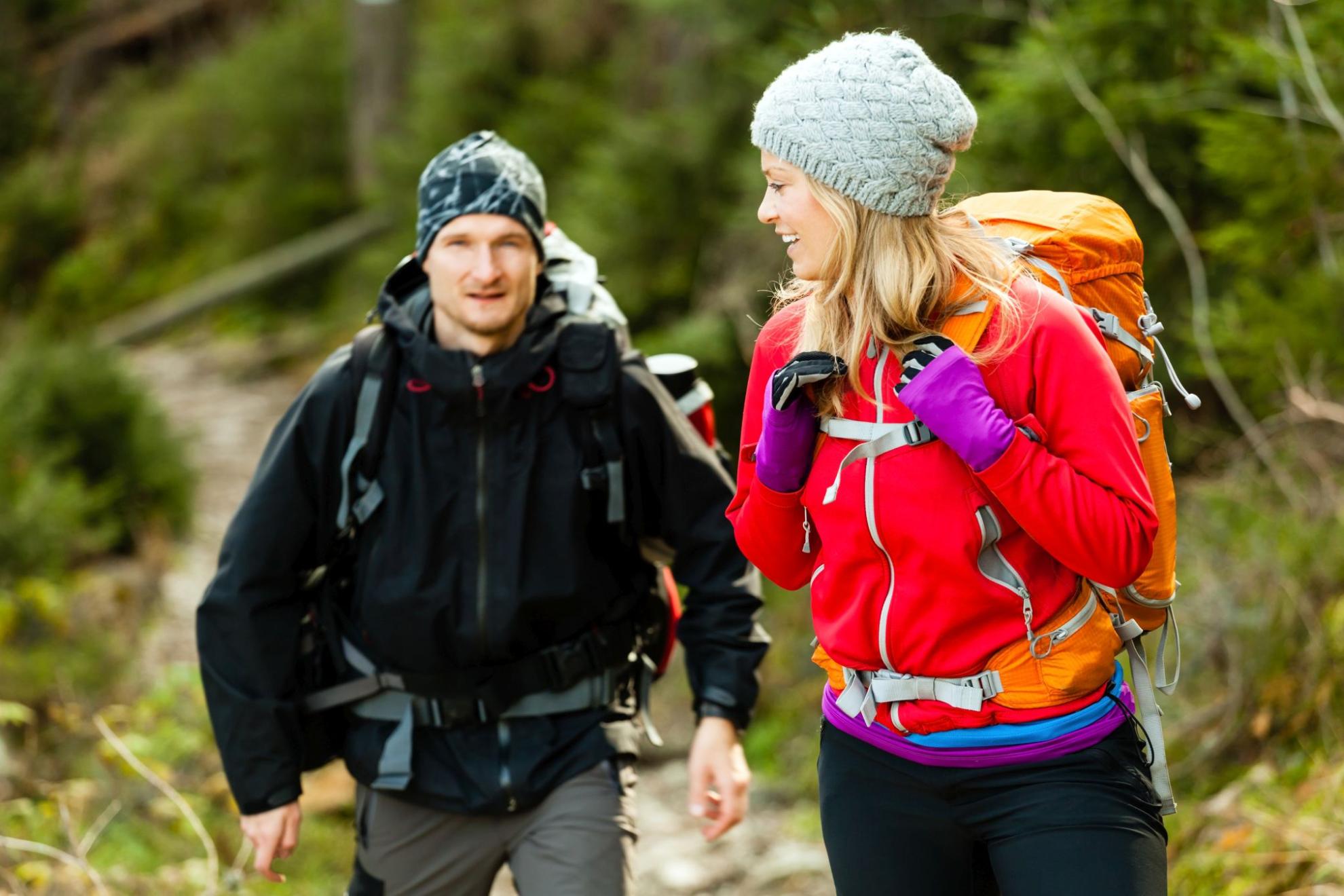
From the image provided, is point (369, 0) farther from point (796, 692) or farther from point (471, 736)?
point (471, 736)

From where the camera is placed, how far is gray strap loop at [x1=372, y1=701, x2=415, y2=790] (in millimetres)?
3139

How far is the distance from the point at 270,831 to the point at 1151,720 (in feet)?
6.54

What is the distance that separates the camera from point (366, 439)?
3.15m

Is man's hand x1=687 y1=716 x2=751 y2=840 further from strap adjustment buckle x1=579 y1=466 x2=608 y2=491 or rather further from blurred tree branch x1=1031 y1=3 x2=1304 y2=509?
blurred tree branch x1=1031 y1=3 x2=1304 y2=509

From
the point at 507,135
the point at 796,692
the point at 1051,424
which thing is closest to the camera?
the point at 1051,424

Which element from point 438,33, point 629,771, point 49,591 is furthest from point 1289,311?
point 438,33

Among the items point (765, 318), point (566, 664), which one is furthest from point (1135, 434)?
point (765, 318)

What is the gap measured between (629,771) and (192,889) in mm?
2473

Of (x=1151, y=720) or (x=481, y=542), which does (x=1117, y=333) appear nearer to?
(x=1151, y=720)

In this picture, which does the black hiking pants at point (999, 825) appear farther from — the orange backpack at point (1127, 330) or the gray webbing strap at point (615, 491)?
the gray webbing strap at point (615, 491)

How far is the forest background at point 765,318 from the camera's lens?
15.4 ft

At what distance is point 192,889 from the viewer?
4945mm

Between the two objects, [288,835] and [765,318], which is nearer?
[288,835]

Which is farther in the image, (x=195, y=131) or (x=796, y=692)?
(x=195, y=131)
